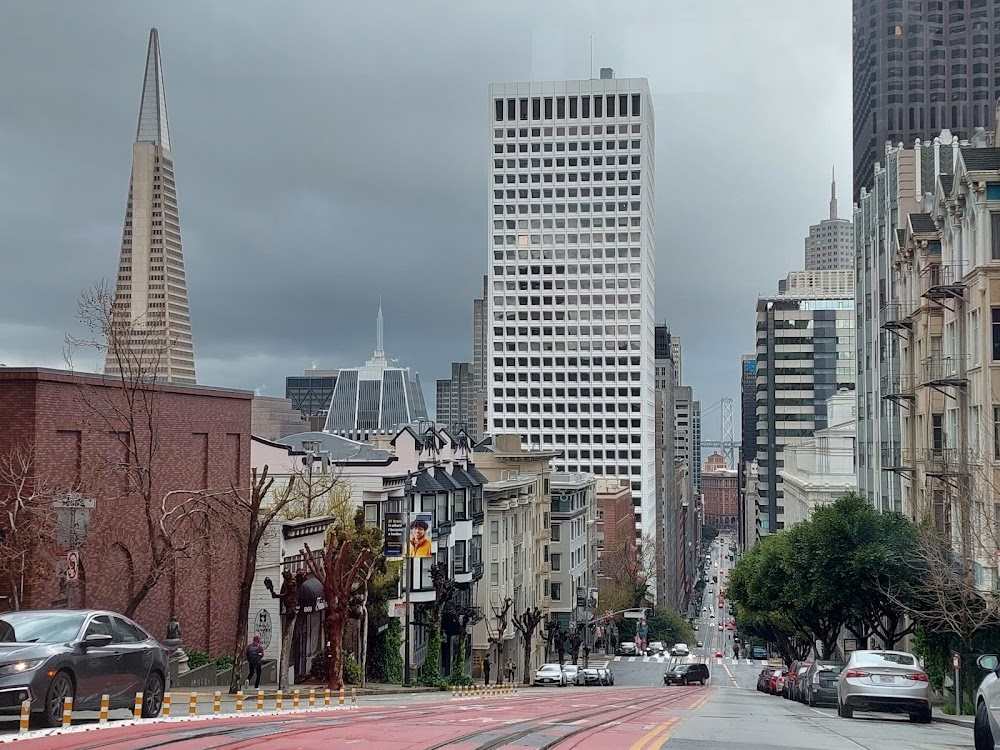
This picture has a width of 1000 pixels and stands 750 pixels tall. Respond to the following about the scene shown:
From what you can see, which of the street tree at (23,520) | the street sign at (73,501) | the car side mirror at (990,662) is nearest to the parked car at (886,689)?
the car side mirror at (990,662)

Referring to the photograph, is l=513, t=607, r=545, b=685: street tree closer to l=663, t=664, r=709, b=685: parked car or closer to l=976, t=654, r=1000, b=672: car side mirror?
l=663, t=664, r=709, b=685: parked car

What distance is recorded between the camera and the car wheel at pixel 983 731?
13.2 m

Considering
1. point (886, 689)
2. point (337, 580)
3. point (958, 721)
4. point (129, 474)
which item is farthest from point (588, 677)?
point (886, 689)

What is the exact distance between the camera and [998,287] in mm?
34594

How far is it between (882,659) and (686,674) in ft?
129

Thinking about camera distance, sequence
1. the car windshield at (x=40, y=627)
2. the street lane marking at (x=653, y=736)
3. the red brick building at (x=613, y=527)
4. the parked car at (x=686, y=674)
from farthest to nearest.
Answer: the red brick building at (x=613, y=527)
the parked car at (x=686, y=674)
the car windshield at (x=40, y=627)
the street lane marking at (x=653, y=736)

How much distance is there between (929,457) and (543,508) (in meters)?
48.4

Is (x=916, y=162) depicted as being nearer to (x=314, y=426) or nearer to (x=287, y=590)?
(x=287, y=590)

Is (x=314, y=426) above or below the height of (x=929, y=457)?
above

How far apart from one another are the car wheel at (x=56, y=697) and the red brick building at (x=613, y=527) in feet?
367

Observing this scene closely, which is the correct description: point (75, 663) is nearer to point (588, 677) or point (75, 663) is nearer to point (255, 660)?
point (255, 660)

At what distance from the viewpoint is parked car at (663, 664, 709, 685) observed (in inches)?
2434

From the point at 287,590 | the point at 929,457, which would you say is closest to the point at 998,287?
the point at 929,457

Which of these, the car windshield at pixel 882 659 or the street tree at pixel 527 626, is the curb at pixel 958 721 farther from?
the street tree at pixel 527 626
